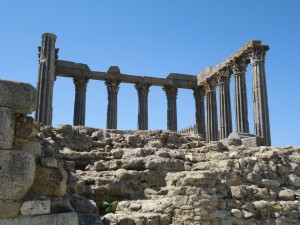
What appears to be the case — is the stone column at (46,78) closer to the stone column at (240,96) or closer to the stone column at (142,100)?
the stone column at (142,100)

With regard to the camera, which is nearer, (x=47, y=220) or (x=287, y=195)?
(x=47, y=220)

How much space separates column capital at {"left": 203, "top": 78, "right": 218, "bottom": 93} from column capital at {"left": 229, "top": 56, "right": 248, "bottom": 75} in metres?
4.07

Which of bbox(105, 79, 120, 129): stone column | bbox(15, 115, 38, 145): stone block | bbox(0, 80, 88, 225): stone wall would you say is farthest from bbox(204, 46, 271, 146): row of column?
bbox(15, 115, 38, 145): stone block

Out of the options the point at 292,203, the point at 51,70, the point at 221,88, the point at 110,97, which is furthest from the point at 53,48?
the point at 292,203

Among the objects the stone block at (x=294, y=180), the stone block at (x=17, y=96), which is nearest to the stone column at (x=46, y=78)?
the stone block at (x=294, y=180)

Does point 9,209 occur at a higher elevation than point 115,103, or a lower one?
lower

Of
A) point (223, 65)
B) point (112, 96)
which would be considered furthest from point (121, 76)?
point (223, 65)

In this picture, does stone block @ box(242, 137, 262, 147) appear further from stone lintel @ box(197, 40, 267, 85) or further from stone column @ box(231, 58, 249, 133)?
stone lintel @ box(197, 40, 267, 85)

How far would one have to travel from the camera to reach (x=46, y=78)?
2472 centimetres

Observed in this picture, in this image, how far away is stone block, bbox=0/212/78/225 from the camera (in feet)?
15.1

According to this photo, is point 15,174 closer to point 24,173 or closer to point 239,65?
point 24,173

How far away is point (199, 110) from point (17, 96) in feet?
97.7

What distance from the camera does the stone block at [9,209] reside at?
4.58 m

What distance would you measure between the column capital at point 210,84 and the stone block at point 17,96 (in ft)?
87.7
